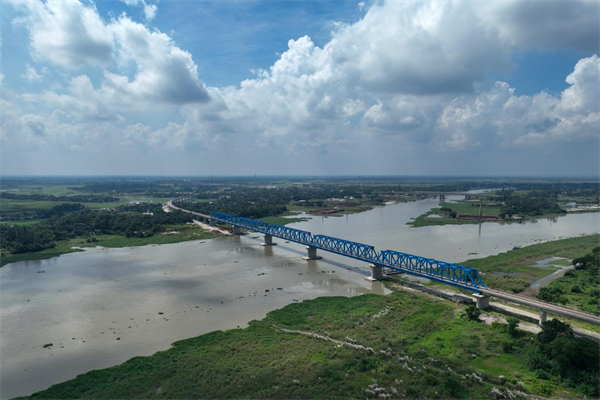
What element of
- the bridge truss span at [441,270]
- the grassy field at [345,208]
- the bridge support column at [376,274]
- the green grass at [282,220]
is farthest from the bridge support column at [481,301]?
the grassy field at [345,208]

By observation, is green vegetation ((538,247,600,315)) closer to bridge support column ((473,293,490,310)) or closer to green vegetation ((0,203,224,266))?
bridge support column ((473,293,490,310))

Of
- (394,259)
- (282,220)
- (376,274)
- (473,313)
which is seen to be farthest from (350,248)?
(282,220)

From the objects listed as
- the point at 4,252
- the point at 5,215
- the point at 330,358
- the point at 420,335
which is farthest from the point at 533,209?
the point at 5,215

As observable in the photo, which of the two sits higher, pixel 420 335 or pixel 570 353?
pixel 570 353

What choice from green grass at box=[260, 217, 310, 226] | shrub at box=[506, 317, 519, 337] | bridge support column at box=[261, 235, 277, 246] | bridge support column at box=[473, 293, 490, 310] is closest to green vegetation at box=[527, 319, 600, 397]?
shrub at box=[506, 317, 519, 337]

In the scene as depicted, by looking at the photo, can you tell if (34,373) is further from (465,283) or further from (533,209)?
(533,209)

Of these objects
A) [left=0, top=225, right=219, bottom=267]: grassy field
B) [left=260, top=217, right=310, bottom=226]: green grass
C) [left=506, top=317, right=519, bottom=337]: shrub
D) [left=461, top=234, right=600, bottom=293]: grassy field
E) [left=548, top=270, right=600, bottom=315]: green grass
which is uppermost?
[left=506, top=317, right=519, bottom=337]: shrub

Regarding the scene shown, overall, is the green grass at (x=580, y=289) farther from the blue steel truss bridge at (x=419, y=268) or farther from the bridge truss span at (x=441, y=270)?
the bridge truss span at (x=441, y=270)
